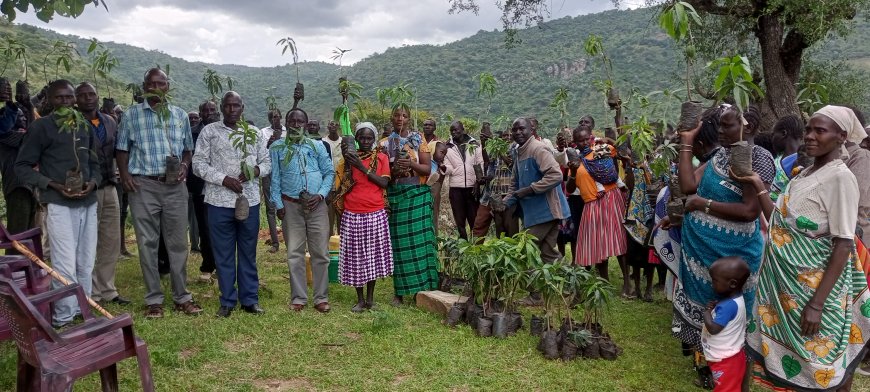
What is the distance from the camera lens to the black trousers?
8336mm

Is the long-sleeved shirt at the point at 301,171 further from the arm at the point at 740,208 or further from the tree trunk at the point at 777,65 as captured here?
the tree trunk at the point at 777,65

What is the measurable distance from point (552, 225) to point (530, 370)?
82.7 inches

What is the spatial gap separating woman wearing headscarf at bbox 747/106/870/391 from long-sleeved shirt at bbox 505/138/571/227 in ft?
8.46

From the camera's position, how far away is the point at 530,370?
4219 millimetres

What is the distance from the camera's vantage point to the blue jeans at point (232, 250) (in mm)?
5328

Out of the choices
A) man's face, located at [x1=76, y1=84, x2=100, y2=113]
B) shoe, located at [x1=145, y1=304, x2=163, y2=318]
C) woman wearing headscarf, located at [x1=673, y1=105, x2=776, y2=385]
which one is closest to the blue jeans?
shoe, located at [x1=145, y1=304, x2=163, y2=318]

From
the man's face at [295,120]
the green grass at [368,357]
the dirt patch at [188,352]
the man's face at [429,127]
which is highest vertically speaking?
the man's face at [295,120]

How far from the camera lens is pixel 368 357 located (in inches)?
174

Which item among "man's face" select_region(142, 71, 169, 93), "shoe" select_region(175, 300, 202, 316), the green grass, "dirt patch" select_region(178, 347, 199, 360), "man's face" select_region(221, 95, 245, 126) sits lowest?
the green grass

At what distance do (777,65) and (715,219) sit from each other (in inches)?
396

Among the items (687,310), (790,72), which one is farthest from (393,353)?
(790,72)

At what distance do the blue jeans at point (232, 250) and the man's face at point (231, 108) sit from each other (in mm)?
781

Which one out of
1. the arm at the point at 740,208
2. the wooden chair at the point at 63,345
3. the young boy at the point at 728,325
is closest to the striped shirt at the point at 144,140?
the wooden chair at the point at 63,345

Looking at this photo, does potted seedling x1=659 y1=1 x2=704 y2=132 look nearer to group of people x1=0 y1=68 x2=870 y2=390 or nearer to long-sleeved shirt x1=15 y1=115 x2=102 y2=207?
group of people x1=0 y1=68 x2=870 y2=390
